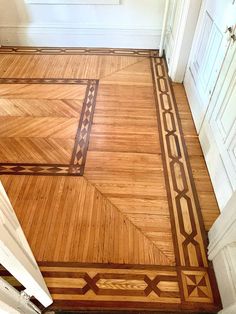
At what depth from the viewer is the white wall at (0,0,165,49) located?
3.12m

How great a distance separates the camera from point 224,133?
168 cm

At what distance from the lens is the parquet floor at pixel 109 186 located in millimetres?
1361

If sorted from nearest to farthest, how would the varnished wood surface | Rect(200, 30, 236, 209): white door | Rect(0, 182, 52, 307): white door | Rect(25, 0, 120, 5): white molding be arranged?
1. Rect(0, 182, 52, 307): white door
2. Rect(200, 30, 236, 209): white door
3. the varnished wood surface
4. Rect(25, 0, 120, 5): white molding

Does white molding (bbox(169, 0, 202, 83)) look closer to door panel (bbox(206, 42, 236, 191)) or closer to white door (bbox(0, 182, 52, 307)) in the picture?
door panel (bbox(206, 42, 236, 191))

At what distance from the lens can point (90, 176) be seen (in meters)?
1.86

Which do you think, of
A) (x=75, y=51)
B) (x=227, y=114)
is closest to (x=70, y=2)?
(x=75, y=51)

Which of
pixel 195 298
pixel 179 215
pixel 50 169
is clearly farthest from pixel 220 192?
pixel 50 169

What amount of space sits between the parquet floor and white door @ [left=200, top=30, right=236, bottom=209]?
4.9 inches

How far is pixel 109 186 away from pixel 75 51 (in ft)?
7.59

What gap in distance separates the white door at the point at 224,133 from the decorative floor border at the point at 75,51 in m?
1.79

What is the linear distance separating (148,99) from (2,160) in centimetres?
154

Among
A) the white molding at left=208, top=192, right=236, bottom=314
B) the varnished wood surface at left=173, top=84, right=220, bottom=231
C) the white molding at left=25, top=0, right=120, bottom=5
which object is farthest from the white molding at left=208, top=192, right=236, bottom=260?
the white molding at left=25, top=0, right=120, bottom=5

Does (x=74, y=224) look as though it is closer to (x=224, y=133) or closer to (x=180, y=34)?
(x=224, y=133)

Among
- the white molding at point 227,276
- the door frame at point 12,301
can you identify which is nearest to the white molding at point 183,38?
the white molding at point 227,276
